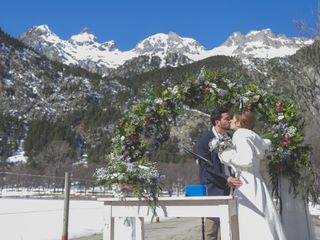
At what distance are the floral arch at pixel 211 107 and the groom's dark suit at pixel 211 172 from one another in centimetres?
61

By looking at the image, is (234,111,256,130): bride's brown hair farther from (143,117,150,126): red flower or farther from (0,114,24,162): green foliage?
(0,114,24,162): green foliage

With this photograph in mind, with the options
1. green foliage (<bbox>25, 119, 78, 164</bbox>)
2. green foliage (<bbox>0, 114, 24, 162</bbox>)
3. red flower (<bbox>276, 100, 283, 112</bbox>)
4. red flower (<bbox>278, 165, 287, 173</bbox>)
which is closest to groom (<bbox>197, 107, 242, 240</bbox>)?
red flower (<bbox>278, 165, 287, 173</bbox>)

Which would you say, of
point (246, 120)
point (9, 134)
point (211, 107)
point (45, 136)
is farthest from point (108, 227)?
point (9, 134)

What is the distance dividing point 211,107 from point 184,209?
2.72 metres

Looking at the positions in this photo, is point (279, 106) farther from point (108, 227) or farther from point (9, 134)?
point (9, 134)

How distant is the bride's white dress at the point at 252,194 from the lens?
177 inches

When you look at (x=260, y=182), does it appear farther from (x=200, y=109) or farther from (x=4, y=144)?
(x=4, y=144)

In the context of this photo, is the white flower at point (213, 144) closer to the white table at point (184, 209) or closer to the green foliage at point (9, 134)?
the white table at point (184, 209)

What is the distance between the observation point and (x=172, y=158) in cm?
10938

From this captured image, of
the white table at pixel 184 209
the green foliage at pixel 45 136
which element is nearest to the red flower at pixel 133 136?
the white table at pixel 184 209

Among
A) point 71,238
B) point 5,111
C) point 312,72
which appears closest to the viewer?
point 71,238

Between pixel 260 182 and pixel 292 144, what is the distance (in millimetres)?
1774

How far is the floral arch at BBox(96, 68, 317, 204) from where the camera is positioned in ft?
20.4

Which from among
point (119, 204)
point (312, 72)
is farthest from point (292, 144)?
point (312, 72)
